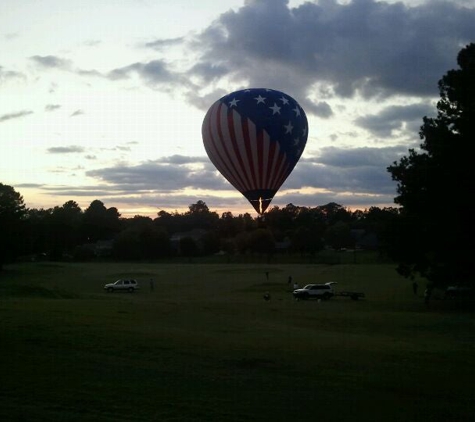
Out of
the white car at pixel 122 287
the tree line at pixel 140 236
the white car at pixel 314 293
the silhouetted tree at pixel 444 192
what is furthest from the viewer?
the tree line at pixel 140 236

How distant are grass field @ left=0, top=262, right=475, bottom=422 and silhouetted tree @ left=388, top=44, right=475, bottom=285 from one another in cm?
942

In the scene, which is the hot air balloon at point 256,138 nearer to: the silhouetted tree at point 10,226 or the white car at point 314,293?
the white car at point 314,293

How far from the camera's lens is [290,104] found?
39.6 m

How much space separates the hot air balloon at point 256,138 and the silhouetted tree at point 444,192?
28.3ft

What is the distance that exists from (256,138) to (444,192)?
473 inches

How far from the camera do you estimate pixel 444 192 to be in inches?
1642

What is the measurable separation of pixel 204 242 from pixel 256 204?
90155mm

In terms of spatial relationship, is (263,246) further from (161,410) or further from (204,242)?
(161,410)

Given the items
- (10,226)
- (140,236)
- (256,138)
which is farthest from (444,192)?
(140,236)

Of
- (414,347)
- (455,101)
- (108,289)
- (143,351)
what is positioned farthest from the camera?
(108,289)

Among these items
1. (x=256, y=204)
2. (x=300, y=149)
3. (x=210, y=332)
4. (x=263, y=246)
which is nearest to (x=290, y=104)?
(x=300, y=149)

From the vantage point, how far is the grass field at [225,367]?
44.0 ft

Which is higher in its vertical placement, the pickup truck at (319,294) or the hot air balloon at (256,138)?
the hot air balloon at (256,138)

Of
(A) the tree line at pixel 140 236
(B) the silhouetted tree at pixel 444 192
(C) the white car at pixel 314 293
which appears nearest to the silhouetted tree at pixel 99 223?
(A) the tree line at pixel 140 236
